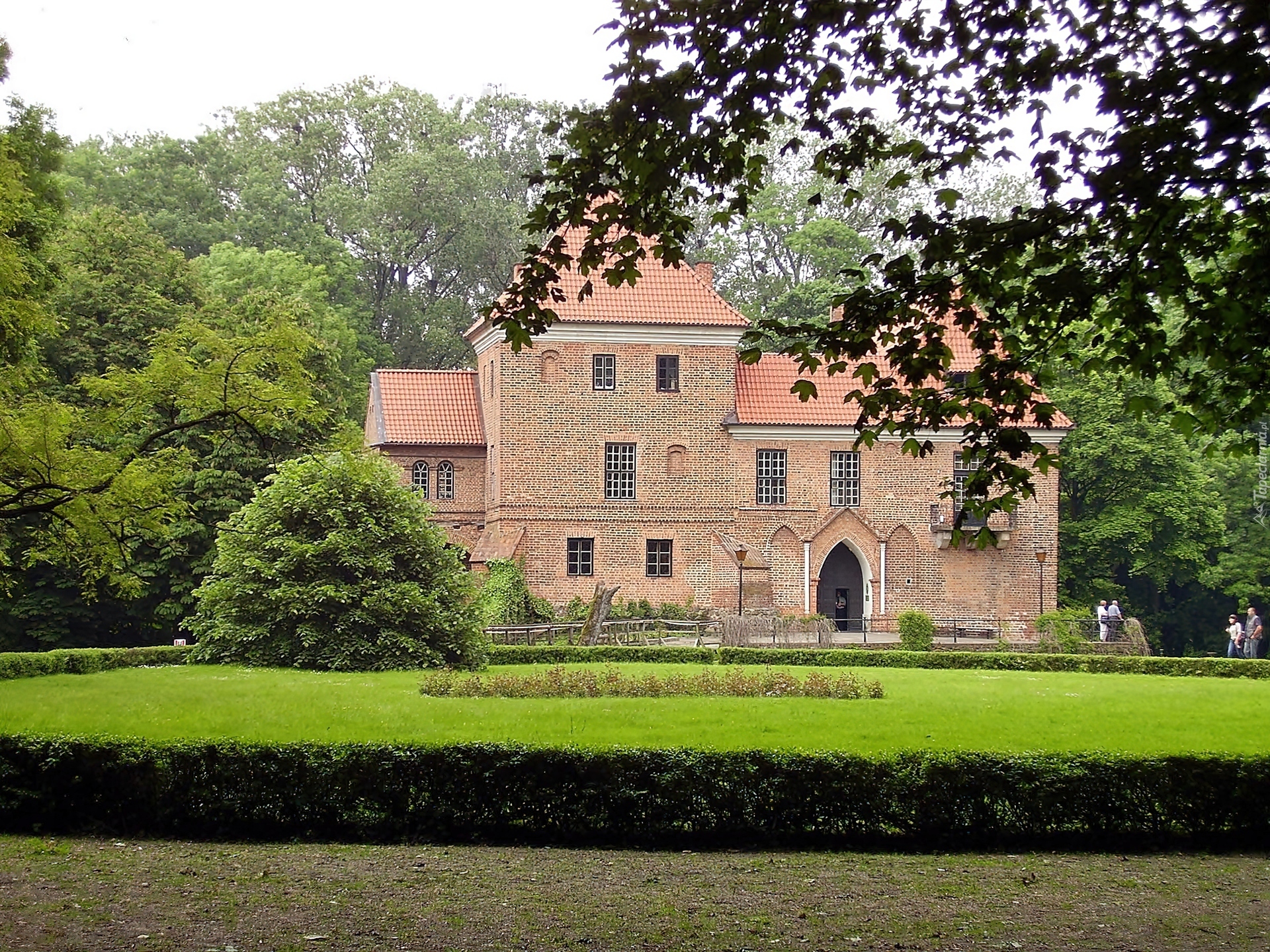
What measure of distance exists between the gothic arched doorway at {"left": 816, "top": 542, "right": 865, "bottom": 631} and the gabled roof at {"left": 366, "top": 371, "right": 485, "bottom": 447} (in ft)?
37.3

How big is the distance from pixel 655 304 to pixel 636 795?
3092 centimetres

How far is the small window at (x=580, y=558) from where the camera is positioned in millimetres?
41656

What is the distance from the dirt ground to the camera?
9117 mm

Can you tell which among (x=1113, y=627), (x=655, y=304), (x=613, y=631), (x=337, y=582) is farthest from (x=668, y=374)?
(x=337, y=582)

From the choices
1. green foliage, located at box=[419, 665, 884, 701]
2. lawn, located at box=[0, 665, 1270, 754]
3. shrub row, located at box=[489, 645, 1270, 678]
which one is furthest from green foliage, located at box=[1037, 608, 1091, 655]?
green foliage, located at box=[419, 665, 884, 701]

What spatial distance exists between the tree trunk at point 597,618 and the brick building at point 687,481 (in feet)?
18.2

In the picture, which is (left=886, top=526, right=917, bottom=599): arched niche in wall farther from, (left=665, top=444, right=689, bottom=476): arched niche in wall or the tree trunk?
the tree trunk

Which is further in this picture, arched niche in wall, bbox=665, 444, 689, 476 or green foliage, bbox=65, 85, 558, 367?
green foliage, bbox=65, 85, 558, 367

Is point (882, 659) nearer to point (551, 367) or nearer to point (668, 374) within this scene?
point (668, 374)

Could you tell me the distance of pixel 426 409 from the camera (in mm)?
45125

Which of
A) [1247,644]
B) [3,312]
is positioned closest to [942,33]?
[3,312]

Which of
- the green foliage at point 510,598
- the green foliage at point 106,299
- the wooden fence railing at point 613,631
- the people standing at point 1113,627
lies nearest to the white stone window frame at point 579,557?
the green foliage at point 510,598

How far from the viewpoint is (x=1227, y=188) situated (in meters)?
10.1

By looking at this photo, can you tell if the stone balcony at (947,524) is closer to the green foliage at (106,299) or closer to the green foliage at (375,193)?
the green foliage at (106,299)
